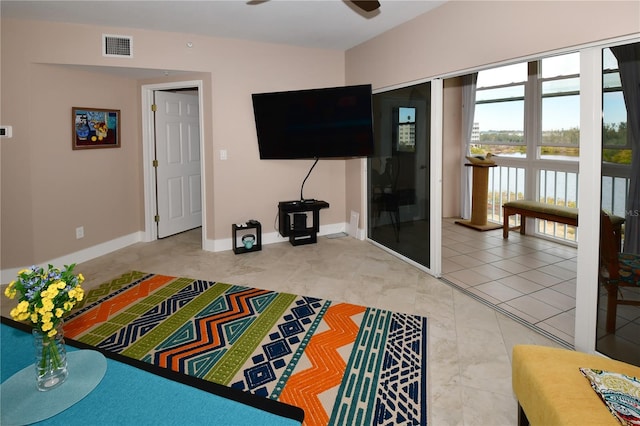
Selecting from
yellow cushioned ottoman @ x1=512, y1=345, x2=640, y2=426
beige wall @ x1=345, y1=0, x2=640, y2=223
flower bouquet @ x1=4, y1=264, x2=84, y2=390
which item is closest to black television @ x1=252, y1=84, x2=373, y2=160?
beige wall @ x1=345, y1=0, x2=640, y2=223

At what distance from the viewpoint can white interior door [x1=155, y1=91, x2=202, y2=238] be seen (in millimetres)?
5684

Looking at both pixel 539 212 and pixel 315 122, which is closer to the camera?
pixel 315 122

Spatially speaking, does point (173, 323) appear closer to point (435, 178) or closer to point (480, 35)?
point (435, 178)

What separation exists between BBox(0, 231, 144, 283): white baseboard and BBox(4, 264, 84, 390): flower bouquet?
10.5ft

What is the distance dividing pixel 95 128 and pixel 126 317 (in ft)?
8.72

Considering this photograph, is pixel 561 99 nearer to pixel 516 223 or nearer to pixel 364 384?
pixel 516 223

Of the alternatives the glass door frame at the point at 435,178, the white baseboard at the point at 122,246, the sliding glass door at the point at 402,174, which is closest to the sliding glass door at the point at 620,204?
the glass door frame at the point at 435,178

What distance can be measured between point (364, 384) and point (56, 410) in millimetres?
1559

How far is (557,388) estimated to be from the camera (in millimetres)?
1639

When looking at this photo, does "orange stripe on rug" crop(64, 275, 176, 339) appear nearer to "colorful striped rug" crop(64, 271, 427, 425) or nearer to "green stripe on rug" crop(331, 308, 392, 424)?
"colorful striped rug" crop(64, 271, 427, 425)

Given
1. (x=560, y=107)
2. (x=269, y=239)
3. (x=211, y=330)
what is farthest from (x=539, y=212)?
(x=211, y=330)

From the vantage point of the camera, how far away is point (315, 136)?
4977 millimetres

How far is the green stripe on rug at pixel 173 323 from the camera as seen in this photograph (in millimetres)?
2816

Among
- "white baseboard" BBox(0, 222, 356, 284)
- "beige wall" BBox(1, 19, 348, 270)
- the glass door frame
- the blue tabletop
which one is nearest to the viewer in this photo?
the blue tabletop
